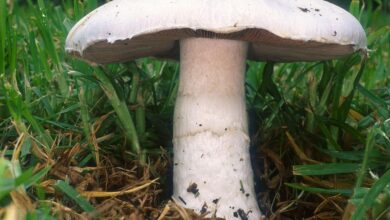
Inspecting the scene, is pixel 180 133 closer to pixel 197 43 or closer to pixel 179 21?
pixel 197 43

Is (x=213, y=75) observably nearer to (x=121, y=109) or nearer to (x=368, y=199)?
(x=121, y=109)

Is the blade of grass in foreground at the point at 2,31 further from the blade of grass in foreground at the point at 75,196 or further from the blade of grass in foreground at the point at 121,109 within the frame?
the blade of grass in foreground at the point at 75,196

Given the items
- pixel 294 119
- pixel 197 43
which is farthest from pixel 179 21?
pixel 294 119

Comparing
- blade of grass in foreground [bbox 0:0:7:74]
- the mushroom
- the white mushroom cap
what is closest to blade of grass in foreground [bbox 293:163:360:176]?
the mushroom

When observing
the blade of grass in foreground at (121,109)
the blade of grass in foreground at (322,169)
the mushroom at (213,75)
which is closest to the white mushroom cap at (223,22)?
the mushroom at (213,75)

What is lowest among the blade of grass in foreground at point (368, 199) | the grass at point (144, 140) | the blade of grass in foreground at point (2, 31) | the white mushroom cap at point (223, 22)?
the grass at point (144, 140)

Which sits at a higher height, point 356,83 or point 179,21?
point 179,21

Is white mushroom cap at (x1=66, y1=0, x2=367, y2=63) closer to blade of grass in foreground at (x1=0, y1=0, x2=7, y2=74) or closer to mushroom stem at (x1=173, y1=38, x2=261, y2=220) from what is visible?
mushroom stem at (x1=173, y1=38, x2=261, y2=220)
